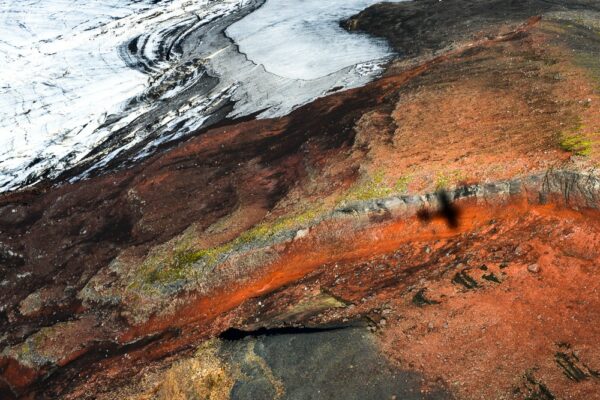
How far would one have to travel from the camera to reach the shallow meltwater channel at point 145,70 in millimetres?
17156

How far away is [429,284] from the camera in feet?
22.8

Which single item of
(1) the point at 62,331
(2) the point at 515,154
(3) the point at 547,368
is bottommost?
(1) the point at 62,331

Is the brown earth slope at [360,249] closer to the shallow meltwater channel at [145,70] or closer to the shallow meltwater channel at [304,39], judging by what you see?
the shallow meltwater channel at [145,70]

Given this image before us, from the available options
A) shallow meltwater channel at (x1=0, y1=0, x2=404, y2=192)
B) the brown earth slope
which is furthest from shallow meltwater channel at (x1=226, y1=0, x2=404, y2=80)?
the brown earth slope

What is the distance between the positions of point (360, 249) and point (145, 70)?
16.6 metres

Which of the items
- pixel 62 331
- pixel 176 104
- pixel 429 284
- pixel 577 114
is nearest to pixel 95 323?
pixel 62 331

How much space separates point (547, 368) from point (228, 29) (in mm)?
21446

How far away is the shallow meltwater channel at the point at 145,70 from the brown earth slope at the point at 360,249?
3.05 meters

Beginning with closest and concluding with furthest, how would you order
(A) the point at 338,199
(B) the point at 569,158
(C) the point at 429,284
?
(C) the point at 429,284
(B) the point at 569,158
(A) the point at 338,199

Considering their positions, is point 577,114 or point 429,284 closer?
point 429,284

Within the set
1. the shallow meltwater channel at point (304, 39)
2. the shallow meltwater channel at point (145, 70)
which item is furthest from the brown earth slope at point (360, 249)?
the shallow meltwater channel at point (304, 39)

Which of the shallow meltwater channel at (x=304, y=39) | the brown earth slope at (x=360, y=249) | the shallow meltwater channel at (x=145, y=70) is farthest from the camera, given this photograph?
the shallow meltwater channel at (x=304, y=39)

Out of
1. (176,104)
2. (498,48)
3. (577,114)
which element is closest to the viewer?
(577,114)

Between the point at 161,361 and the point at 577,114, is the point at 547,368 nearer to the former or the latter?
the point at 577,114
